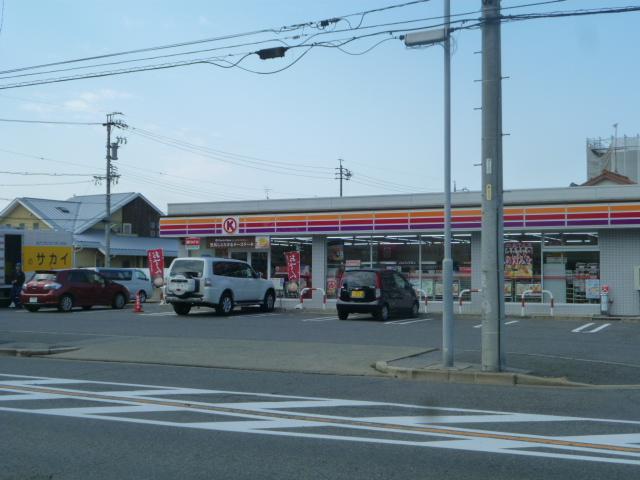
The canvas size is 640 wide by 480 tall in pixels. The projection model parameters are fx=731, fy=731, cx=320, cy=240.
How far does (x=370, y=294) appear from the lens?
76.3ft

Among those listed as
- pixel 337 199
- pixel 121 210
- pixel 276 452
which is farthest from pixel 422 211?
pixel 121 210

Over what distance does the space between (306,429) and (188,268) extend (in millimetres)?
17518

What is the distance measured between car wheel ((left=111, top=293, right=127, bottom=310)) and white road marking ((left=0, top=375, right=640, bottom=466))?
19.3 meters

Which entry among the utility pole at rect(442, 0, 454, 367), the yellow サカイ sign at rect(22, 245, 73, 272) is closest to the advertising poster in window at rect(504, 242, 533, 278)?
the utility pole at rect(442, 0, 454, 367)

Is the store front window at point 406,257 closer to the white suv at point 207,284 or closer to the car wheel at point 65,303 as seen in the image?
the white suv at point 207,284

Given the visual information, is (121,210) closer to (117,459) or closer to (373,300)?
(373,300)

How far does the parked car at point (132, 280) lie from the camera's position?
3634 cm

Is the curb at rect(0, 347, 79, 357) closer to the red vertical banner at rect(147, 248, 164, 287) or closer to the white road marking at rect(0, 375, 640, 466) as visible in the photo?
the white road marking at rect(0, 375, 640, 466)

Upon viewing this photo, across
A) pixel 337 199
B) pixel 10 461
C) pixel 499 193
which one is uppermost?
pixel 337 199

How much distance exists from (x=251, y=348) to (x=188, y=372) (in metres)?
2.83

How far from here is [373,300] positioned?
2322 cm

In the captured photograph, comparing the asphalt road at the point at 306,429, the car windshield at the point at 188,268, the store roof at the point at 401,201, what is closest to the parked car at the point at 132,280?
the store roof at the point at 401,201

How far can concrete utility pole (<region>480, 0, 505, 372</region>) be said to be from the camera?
11836mm

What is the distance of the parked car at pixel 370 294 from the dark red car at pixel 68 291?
35.6 ft
